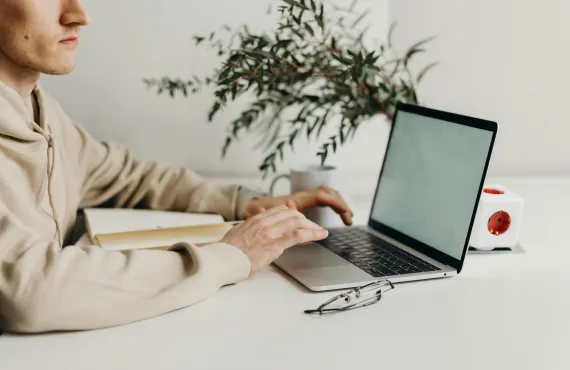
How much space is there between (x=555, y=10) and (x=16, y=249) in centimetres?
148

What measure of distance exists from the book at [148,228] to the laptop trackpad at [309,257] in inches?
5.5

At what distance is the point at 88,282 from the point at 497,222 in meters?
0.72

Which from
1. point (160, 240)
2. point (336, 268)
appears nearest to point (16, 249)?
point (160, 240)

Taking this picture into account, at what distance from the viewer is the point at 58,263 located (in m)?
0.96

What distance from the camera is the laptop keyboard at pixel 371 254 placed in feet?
3.85

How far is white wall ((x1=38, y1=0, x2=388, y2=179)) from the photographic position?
71.8 inches

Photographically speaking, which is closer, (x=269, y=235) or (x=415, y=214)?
(x=269, y=235)

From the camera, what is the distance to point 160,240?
130 cm

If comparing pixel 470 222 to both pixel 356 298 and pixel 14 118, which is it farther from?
A: pixel 14 118

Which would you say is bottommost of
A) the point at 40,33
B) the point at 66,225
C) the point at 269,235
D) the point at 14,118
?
the point at 66,225

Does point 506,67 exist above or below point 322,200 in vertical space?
above

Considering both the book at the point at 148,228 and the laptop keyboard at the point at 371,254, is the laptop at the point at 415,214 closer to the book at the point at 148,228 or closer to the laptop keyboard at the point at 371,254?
the laptop keyboard at the point at 371,254

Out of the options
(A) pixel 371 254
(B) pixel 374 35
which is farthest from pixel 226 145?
(A) pixel 371 254

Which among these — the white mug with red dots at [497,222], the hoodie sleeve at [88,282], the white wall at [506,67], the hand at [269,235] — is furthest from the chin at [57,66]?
the white wall at [506,67]
